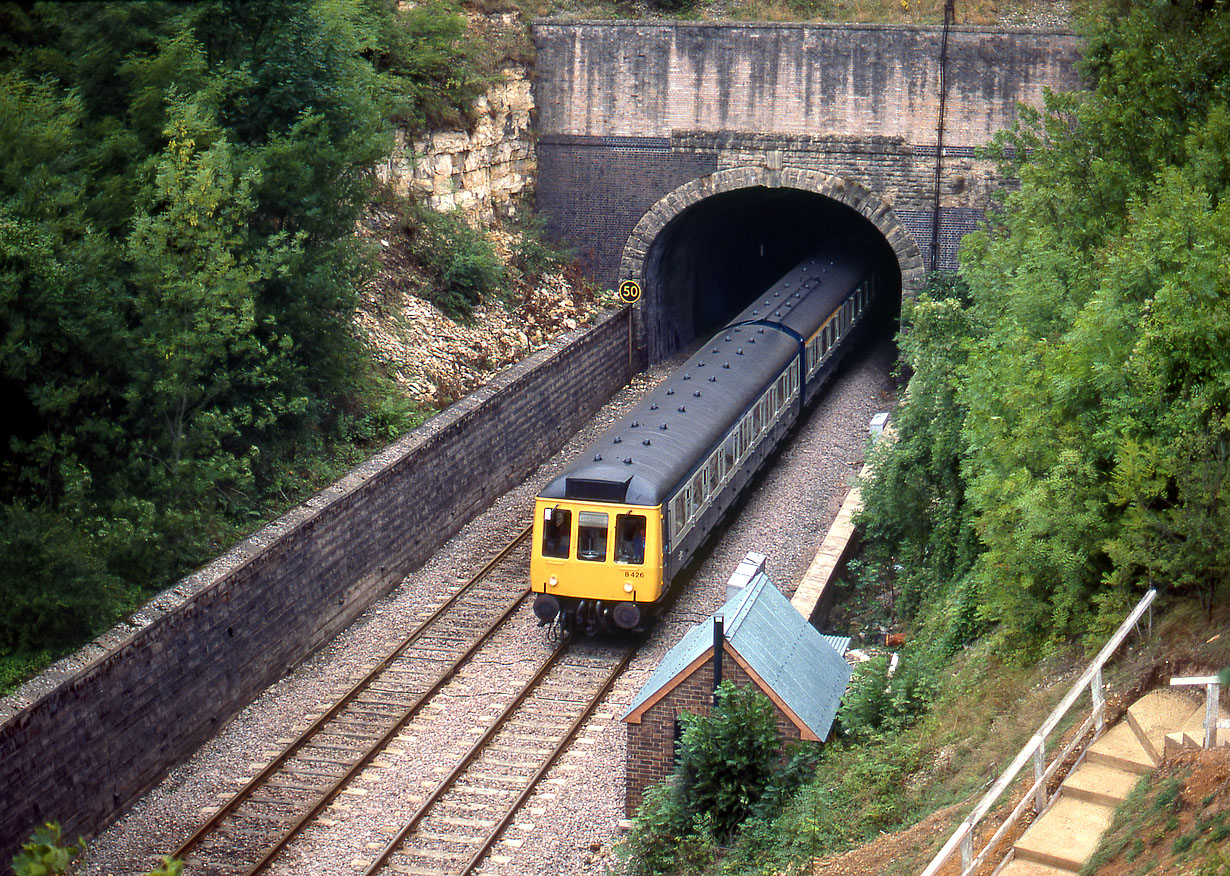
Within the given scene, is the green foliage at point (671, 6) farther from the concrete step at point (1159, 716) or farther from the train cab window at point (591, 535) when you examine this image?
the concrete step at point (1159, 716)

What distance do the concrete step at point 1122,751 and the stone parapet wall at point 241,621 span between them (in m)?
8.69

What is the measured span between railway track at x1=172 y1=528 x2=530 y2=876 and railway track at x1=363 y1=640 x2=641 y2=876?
38.2 inches

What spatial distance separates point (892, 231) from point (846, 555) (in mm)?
10305

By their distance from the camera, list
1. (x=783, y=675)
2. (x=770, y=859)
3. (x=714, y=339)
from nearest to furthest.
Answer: (x=770, y=859), (x=783, y=675), (x=714, y=339)

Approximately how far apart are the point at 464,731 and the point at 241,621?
2831 millimetres

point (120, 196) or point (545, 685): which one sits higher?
point (120, 196)

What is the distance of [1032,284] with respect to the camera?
12398 mm

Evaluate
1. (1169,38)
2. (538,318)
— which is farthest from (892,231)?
(1169,38)

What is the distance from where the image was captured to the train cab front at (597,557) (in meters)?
14.9

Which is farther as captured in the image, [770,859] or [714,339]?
[714,339]

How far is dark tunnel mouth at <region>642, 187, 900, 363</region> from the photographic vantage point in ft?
90.2

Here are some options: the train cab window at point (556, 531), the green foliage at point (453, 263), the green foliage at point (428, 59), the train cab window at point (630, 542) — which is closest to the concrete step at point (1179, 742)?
the train cab window at point (630, 542)

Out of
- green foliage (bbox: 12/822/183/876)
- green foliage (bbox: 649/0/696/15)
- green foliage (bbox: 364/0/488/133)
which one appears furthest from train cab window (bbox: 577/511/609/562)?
green foliage (bbox: 649/0/696/15)

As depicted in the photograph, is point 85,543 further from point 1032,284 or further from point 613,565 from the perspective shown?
point 1032,284
